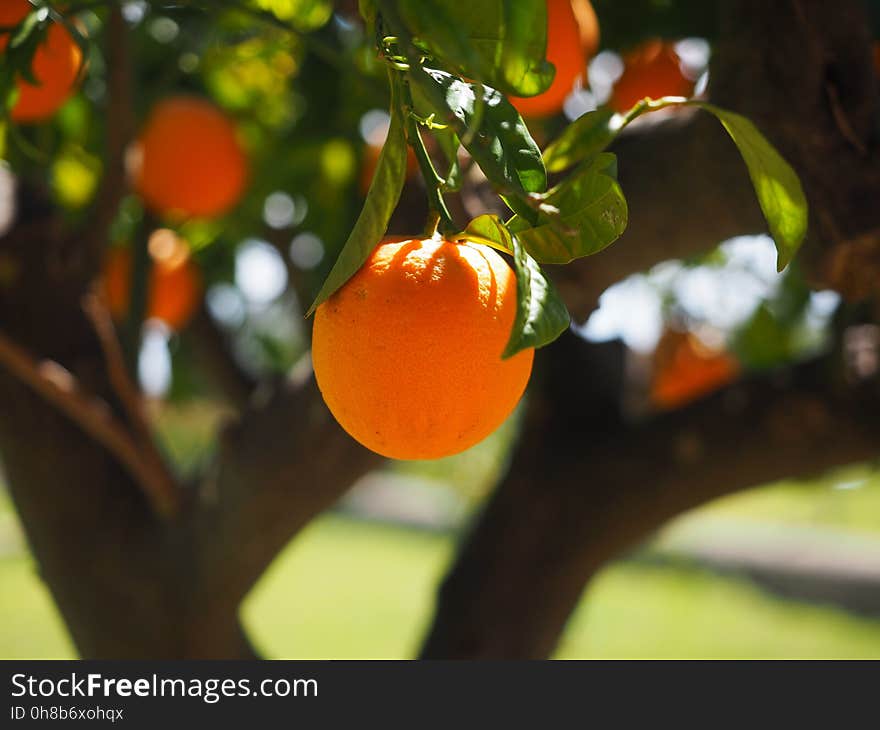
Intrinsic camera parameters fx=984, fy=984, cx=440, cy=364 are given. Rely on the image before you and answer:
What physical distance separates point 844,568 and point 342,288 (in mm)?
5848

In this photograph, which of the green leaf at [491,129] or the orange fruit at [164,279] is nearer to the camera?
the green leaf at [491,129]

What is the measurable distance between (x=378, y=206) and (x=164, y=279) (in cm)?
104

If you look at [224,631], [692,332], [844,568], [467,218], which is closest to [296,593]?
[844,568]

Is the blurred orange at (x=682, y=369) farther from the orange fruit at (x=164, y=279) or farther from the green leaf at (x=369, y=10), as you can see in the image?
the green leaf at (x=369, y=10)

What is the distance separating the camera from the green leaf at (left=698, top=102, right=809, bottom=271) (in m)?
0.42

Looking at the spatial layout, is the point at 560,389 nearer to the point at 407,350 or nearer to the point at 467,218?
the point at 467,218

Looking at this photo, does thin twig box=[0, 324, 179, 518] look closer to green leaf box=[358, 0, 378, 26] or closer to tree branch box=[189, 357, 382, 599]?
tree branch box=[189, 357, 382, 599]

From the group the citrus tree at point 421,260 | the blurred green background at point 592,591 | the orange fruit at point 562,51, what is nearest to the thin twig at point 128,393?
the citrus tree at point 421,260

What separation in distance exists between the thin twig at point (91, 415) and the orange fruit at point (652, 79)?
23.5 inches

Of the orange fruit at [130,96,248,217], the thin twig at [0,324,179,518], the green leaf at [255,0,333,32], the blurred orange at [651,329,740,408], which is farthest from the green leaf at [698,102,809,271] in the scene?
the blurred orange at [651,329,740,408]

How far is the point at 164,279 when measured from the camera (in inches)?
54.5

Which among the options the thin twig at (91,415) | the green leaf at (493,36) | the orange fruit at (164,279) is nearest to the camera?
the green leaf at (493,36)

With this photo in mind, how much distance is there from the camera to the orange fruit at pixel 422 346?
1.40 ft

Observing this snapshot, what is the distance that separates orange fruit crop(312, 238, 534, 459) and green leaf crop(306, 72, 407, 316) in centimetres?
1
